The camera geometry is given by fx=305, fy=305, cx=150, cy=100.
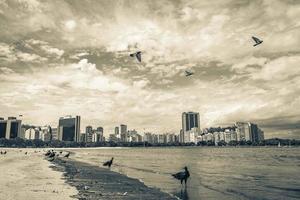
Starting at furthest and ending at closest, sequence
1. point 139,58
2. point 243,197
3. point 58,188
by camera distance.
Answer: point 243,197
point 58,188
point 139,58

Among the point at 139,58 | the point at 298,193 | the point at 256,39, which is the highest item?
the point at 256,39

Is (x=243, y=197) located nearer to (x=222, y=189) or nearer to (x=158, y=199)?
(x=222, y=189)

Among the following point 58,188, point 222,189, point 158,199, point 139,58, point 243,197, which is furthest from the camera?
point 222,189

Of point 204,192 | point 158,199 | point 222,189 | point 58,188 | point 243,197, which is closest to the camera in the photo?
point 158,199

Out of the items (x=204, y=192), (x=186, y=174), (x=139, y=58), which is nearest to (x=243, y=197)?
(x=204, y=192)

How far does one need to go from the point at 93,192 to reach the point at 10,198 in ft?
18.6

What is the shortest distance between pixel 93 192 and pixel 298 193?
708 inches

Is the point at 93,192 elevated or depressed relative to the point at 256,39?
depressed

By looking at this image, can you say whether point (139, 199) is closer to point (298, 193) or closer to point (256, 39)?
point (256, 39)

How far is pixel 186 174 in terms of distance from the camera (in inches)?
1145

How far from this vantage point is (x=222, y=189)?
92.8 ft

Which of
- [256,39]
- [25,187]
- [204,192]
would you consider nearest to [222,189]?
[204,192]

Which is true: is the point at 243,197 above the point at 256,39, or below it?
below

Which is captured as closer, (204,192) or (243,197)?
(243,197)
